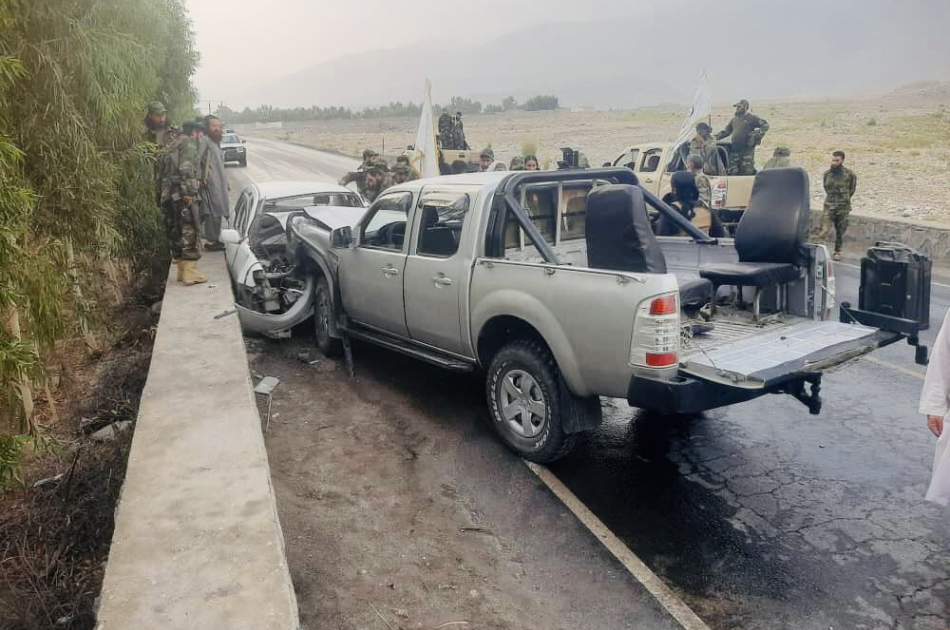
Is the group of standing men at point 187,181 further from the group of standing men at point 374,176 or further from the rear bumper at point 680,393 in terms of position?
the rear bumper at point 680,393

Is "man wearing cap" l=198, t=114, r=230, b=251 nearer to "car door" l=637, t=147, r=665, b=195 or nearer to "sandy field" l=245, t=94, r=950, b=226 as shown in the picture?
"car door" l=637, t=147, r=665, b=195

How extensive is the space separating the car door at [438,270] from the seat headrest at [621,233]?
3.61 feet

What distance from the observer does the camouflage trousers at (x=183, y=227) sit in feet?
26.8

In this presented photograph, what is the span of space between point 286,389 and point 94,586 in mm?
3227

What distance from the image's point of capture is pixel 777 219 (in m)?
5.48

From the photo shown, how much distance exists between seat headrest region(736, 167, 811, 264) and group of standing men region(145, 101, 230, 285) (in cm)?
563

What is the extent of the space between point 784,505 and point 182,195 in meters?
6.57

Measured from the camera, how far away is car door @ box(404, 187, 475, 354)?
18.5 feet

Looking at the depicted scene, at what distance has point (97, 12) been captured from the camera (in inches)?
241

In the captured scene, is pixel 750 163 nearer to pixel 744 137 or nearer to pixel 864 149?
pixel 744 137

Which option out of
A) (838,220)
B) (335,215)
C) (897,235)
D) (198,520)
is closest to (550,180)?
(198,520)

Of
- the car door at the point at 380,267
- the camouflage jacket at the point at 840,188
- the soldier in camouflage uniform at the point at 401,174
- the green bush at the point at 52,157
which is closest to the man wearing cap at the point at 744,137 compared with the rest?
the camouflage jacket at the point at 840,188

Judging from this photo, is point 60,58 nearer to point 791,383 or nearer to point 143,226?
point 143,226

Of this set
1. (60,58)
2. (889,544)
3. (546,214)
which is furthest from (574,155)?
(889,544)
